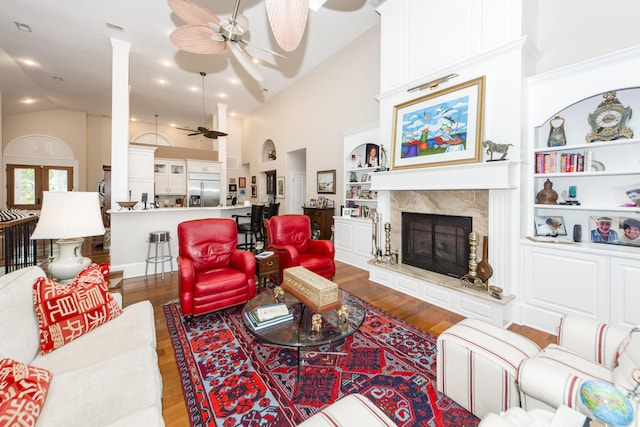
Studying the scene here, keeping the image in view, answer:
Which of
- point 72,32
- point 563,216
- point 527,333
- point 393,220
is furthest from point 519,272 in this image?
point 72,32

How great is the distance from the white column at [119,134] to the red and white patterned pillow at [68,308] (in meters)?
3.25

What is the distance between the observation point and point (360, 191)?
5.31 meters

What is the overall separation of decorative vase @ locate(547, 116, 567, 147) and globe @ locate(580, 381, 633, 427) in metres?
2.75

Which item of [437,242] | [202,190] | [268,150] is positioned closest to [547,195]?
[437,242]

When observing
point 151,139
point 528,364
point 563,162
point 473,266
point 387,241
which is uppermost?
point 151,139

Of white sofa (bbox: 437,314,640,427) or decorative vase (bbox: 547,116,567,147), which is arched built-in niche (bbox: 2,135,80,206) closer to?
white sofa (bbox: 437,314,640,427)

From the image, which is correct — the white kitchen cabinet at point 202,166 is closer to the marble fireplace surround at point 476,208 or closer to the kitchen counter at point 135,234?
the kitchen counter at point 135,234

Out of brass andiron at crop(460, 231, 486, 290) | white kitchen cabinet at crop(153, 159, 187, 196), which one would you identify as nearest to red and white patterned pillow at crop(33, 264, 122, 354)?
brass andiron at crop(460, 231, 486, 290)

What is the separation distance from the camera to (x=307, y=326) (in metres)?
1.96

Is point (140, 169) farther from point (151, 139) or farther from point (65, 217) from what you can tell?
point (151, 139)

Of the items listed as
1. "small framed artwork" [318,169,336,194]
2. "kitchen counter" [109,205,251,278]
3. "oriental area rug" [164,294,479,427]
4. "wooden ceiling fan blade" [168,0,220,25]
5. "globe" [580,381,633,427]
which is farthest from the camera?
"small framed artwork" [318,169,336,194]

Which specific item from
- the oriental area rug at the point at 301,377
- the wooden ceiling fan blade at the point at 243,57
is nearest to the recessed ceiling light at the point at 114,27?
the wooden ceiling fan blade at the point at 243,57

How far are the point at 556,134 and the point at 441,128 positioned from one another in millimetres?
1128

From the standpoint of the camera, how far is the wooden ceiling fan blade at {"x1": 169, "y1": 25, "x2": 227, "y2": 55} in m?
2.57
